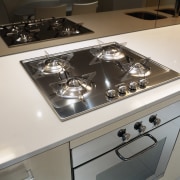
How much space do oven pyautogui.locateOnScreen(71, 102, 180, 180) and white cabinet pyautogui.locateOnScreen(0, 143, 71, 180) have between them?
0.03m

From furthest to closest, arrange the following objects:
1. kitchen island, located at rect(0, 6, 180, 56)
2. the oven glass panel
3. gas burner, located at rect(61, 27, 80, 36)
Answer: gas burner, located at rect(61, 27, 80, 36)
kitchen island, located at rect(0, 6, 180, 56)
the oven glass panel

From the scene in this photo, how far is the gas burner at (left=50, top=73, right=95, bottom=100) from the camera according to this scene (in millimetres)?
727

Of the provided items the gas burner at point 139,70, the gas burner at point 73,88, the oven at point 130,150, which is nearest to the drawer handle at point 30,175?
the oven at point 130,150

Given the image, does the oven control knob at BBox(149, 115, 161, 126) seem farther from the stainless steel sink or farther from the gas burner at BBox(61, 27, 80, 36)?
the stainless steel sink

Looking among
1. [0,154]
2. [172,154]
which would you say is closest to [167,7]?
[172,154]

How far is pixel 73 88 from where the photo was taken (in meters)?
0.75

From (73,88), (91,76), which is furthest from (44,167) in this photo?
(91,76)

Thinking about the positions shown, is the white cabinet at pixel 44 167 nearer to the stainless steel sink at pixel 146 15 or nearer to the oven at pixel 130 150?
the oven at pixel 130 150

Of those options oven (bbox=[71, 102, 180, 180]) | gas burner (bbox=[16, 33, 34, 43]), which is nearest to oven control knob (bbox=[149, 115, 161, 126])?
oven (bbox=[71, 102, 180, 180])

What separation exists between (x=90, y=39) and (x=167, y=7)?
0.76 m

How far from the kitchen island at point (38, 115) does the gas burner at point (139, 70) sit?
10cm

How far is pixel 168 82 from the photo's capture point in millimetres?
831

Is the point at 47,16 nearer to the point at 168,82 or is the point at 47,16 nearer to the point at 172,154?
the point at 168,82

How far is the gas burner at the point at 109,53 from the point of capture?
1.03m
